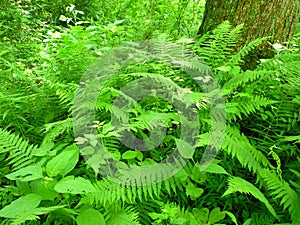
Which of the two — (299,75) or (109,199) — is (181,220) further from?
(299,75)

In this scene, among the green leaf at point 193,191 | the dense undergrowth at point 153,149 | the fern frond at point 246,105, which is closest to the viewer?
the dense undergrowth at point 153,149

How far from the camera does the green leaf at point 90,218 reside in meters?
1.37

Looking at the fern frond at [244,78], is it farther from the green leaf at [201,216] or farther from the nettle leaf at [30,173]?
the nettle leaf at [30,173]

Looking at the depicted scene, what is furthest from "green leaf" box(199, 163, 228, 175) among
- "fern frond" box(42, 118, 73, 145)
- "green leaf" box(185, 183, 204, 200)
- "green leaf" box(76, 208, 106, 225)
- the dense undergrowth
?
"fern frond" box(42, 118, 73, 145)

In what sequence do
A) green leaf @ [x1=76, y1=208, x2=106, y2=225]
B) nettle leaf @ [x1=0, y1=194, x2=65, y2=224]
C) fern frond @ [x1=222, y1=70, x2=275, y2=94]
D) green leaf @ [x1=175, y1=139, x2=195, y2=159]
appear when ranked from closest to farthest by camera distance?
nettle leaf @ [x1=0, y1=194, x2=65, y2=224]
green leaf @ [x1=76, y1=208, x2=106, y2=225]
green leaf @ [x1=175, y1=139, x2=195, y2=159]
fern frond @ [x1=222, y1=70, x2=275, y2=94]

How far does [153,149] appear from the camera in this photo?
75.6 inches

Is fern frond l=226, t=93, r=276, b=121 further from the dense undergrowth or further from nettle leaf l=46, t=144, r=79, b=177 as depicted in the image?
nettle leaf l=46, t=144, r=79, b=177

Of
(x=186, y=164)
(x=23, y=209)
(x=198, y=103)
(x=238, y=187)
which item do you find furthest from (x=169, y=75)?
(x=23, y=209)

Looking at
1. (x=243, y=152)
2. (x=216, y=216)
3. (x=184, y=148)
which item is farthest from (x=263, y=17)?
(x=216, y=216)

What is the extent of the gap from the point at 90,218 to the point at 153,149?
0.66 metres

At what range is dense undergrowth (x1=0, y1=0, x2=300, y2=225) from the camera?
1491mm

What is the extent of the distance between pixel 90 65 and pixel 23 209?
4.48 ft

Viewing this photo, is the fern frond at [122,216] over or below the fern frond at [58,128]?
below

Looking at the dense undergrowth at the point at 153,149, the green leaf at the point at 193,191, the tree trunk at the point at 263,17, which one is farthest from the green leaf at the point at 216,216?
the tree trunk at the point at 263,17
